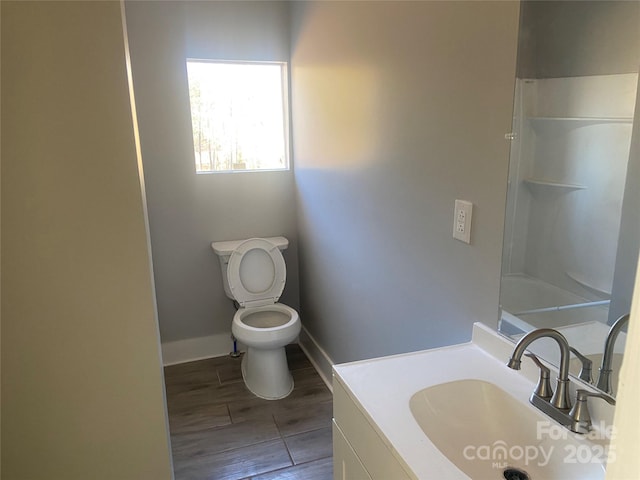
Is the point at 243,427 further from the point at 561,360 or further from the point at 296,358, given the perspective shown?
the point at 561,360

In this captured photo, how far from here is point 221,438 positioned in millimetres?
2404

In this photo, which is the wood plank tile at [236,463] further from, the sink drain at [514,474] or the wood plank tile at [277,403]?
the sink drain at [514,474]

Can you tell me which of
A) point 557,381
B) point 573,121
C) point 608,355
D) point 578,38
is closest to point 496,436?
point 557,381

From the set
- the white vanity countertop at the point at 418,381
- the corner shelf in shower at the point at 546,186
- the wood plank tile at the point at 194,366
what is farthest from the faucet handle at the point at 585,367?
the wood plank tile at the point at 194,366

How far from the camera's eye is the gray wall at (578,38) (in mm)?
1023

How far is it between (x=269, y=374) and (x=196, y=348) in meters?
0.77

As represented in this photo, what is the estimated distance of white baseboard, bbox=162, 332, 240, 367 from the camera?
3211 mm

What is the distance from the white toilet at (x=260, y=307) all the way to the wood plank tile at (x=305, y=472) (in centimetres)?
60

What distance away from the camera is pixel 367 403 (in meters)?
1.17

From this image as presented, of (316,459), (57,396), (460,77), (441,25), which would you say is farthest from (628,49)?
(316,459)

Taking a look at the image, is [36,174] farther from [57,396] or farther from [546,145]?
[546,145]

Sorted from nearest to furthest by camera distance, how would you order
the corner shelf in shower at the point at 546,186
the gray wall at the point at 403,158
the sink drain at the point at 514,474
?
the sink drain at the point at 514,474 < the corner shelf in shower at the point at 546,186 < the gray wall at the point at 403,158

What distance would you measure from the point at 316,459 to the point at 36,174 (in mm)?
1767

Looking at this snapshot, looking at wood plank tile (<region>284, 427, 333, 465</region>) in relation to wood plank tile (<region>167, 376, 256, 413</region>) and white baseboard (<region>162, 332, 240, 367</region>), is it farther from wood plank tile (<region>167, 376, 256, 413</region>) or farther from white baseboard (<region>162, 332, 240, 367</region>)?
white baseboard (<region>162, 332, 240, 367</region>)
